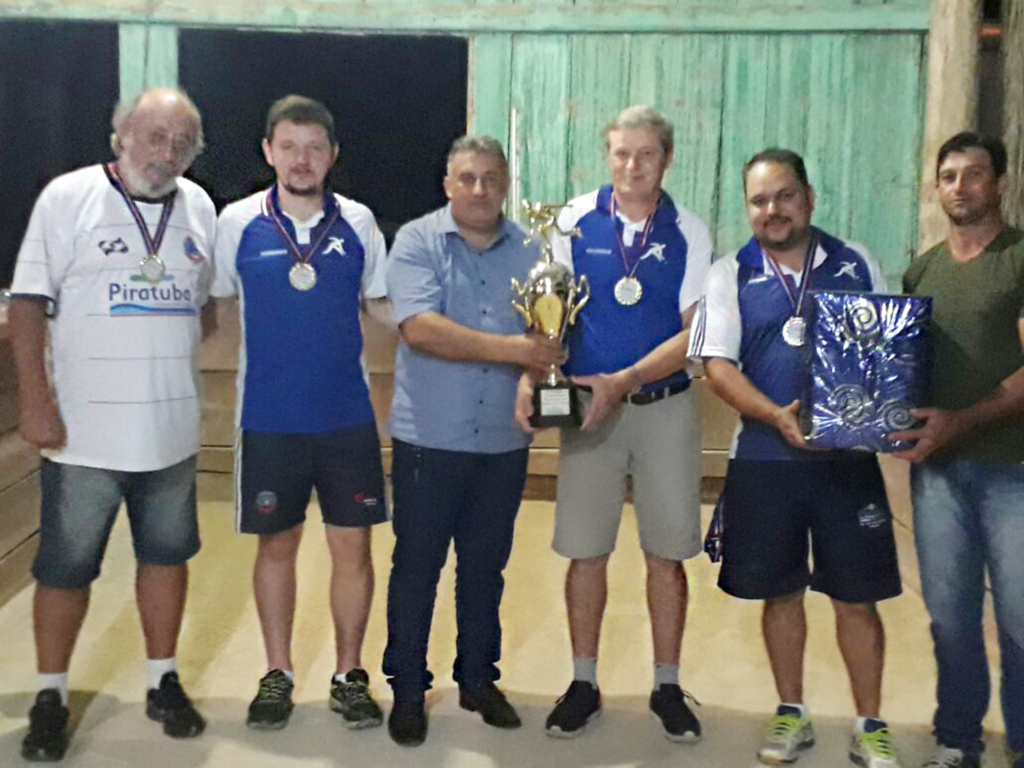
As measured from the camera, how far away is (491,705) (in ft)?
8.72

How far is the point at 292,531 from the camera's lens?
263 centimetres

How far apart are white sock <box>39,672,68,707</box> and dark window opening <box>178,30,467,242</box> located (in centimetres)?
273

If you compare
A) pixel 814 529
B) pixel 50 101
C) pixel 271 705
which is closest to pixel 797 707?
pixel 814 529

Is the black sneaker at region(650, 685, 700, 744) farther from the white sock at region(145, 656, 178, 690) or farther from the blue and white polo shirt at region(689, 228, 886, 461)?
the white sock at region(145, 656, 178, 690)

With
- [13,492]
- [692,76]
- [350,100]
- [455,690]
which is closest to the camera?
[455,690]

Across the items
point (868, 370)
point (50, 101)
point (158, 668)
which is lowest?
point (158, 668)

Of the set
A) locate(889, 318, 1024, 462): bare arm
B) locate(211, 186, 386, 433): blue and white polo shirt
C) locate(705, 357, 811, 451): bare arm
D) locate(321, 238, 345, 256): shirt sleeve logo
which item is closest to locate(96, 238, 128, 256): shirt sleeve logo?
locate(211, 186, 386, 433): blue and white polo shirt

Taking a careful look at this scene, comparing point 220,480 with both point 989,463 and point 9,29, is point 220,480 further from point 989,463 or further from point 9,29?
point 989,463

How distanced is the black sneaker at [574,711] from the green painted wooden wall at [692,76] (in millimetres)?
2522

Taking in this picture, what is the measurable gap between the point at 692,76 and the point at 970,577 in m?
2.84

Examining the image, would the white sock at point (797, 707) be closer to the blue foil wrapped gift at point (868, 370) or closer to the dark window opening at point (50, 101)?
the blue foil wrapped gift at point (868, 370)

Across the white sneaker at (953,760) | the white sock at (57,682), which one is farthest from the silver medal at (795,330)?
the white sock at (57,682)

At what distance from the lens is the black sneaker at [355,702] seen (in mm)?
2615

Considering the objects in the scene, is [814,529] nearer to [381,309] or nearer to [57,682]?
[381,309]
